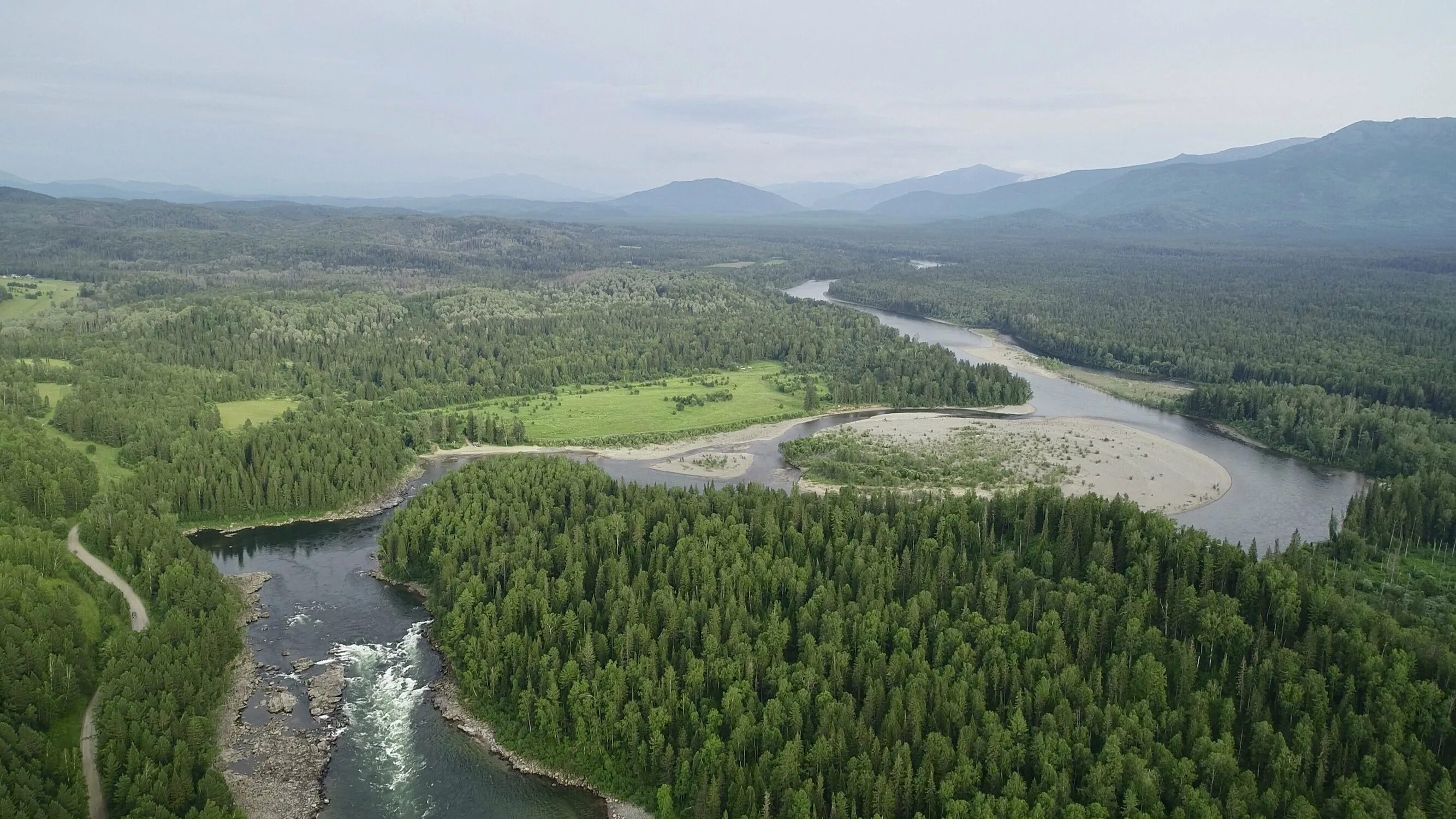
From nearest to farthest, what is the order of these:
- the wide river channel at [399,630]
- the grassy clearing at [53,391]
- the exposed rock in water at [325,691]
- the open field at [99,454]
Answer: the wide river channel at [399,630]
the exposed rock in water at [325,691]
the open field at [99,454]
the grassy clearing at [53,391]

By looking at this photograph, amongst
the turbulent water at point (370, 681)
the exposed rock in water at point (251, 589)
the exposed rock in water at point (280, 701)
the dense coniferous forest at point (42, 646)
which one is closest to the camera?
the dense coniferous forest at point (42, 646)

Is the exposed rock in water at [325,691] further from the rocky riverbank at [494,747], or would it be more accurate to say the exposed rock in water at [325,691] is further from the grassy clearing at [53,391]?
the grassy clearing at [53,391]

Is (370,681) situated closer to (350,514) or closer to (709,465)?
(350,514)

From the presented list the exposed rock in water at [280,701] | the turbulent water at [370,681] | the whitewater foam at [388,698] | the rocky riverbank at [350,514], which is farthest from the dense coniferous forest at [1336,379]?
the rocky riverbank at [350,514]

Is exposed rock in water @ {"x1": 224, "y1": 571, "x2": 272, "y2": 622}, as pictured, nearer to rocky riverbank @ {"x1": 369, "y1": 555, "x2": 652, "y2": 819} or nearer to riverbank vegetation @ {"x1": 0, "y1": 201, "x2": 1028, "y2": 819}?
riverbank vegetation @ {"x1": 0, "y1": 201, "x2": 1028, "y2": 819}

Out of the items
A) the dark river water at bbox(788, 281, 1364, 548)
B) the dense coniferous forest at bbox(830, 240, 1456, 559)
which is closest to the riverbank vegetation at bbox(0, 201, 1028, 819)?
the dark river water at bbox(788, 281, 1364, 548)

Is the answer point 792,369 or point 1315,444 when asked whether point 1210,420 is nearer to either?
point 1315,444
